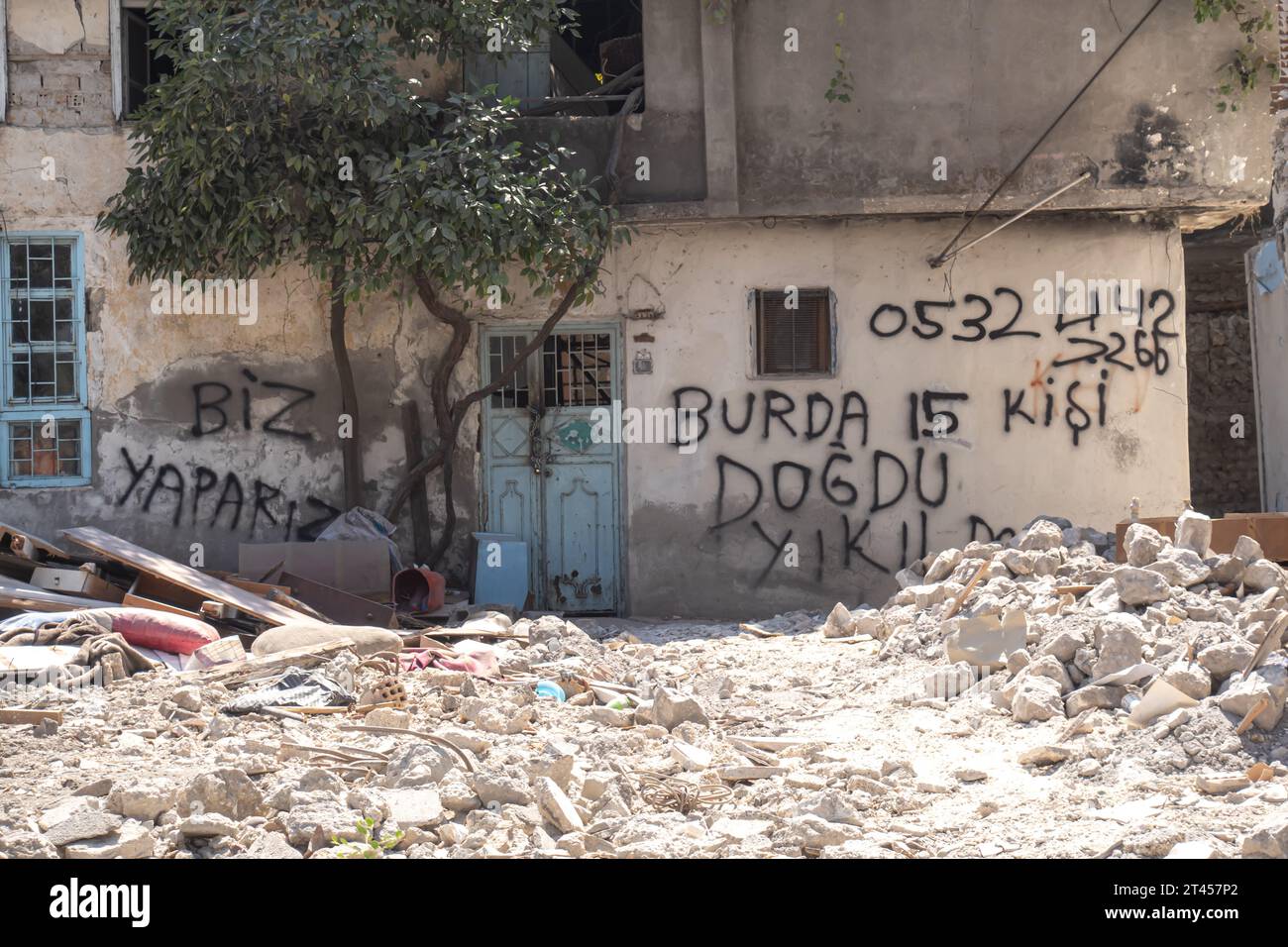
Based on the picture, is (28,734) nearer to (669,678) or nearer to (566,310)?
(669,678)

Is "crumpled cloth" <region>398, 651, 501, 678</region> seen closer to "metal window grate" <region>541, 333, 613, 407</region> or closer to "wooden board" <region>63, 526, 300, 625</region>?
"wooden board" <region>63, 526, 300, 625</region>

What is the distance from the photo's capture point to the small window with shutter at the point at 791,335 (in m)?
10.7

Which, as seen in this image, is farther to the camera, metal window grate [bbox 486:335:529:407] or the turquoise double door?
metal window grate [bbox 486:335:529:407]

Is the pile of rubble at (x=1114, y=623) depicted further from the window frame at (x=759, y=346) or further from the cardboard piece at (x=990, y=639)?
the window frame at (x=759, y=346)

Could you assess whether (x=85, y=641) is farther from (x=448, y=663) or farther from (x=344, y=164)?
(x=344, y=164)

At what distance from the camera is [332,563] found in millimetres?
9711

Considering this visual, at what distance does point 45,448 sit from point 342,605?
10.4 feet

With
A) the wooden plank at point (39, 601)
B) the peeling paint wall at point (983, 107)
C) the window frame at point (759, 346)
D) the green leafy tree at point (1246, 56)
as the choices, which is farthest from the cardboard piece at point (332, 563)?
the green leafy tree at point (1246, 56)

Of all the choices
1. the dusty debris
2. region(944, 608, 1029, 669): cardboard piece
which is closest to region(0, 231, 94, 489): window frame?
the dusty debris

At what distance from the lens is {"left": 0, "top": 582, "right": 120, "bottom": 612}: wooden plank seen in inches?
305

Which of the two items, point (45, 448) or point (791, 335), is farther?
point (791, 335)

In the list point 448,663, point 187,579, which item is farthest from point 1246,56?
point 187,579

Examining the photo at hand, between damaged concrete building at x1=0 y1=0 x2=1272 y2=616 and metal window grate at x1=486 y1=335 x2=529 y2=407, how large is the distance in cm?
4
